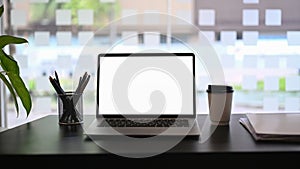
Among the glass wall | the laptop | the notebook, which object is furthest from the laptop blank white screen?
the glass wall

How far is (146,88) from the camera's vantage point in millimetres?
1330

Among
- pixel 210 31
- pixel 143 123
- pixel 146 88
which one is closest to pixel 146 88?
pixel 146 88

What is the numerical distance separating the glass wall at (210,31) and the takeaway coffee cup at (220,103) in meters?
1.33

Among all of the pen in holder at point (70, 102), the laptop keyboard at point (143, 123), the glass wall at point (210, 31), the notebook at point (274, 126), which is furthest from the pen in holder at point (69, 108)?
the glass wall at point (210, 31)

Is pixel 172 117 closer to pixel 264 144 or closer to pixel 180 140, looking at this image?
pixel 180 140

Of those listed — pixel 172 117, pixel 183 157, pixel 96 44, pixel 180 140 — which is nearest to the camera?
pixel 183 157

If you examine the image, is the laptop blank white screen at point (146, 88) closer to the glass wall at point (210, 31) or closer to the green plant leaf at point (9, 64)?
the green plant leaf at point (9, 64)

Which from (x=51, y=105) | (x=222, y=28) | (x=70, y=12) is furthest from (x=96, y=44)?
(x=222, y=28)

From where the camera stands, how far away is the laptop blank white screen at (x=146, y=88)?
4.33 ft

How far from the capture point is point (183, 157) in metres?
0.90

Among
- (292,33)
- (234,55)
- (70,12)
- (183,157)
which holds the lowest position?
(183,157)

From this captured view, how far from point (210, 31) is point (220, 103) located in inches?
56.1

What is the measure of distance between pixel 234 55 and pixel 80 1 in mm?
1194

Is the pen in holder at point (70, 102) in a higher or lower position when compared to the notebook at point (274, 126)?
higher
